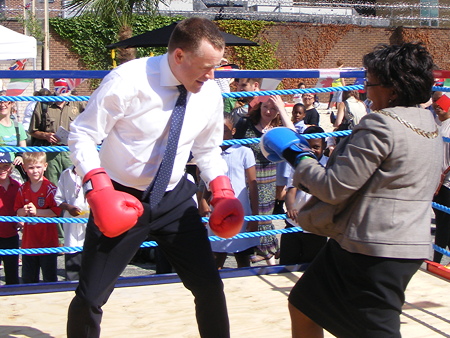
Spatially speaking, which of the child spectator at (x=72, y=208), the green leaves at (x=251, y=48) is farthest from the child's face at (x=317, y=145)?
the green leaves at (x=251, y=48)

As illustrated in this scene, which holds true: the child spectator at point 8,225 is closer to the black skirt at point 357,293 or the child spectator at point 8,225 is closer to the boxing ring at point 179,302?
the boxing ring at point 179,302

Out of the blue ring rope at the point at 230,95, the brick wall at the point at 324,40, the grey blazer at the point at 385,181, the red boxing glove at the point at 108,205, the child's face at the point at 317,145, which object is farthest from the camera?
the brick wall at the point at 324,40

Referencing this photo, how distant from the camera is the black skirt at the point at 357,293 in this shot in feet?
7.64

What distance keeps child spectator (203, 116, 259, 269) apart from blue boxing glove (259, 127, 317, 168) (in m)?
2.06

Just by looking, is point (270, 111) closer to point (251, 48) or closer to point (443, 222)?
point (443, 222)

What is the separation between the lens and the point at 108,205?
2418 mm

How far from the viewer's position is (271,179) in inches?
195

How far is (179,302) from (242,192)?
1188 millimetres

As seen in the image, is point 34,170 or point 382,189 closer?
point 382,189

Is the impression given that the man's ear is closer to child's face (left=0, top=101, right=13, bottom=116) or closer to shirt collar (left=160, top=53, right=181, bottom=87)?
shirt collar (left=160, top=53, right=181, bottom=87)

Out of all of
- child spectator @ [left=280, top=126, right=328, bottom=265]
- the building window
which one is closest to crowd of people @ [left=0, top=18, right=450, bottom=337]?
child spectator @ [left=280, top=126, right=328, bottom=265]

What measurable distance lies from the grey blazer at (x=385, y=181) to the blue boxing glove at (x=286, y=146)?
0.30 ft

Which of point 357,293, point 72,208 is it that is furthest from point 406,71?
point 72,208

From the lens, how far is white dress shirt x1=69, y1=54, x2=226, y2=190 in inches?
102
